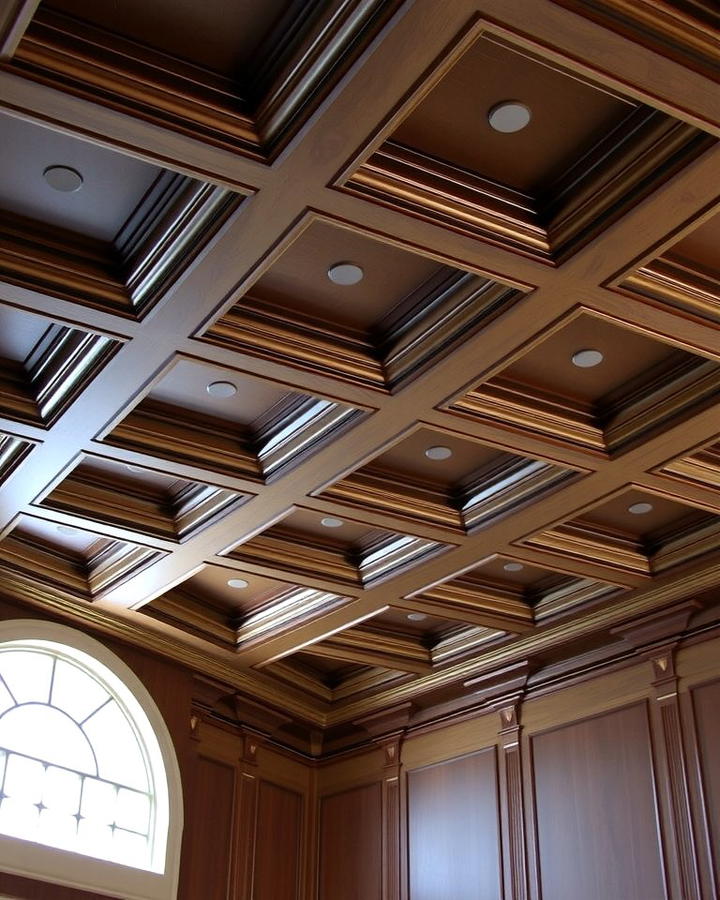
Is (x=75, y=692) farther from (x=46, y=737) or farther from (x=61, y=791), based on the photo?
(x=61, y=791)

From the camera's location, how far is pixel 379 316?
19.6 feet

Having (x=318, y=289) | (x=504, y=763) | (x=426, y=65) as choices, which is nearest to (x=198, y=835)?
(x=504, y=763)

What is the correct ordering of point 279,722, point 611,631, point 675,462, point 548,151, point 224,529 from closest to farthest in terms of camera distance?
point 548,151 → point 675,462 → point 224,529 → point 611,631 → point 279,722

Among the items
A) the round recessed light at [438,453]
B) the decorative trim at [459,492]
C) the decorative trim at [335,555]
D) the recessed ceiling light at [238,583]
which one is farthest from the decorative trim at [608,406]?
the recessed ceiling light at [238,583]

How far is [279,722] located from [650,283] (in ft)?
18.8

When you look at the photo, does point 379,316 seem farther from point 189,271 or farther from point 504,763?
point 504,763

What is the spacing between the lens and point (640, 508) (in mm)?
7555

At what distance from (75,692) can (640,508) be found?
4103 mm

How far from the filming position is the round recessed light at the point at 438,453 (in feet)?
23.1

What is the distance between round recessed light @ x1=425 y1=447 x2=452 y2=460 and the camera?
7055mm

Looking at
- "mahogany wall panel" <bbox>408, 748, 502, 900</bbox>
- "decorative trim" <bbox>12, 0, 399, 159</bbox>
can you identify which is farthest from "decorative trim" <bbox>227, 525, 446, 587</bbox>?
"decorative trim" <bbox>12, 0, 399, 159</bbox>

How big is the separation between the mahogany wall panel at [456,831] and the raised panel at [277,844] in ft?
3.49

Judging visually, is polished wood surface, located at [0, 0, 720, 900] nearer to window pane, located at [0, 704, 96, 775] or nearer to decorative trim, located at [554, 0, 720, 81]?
decorative trim, located at [554, 0, 720, 81]

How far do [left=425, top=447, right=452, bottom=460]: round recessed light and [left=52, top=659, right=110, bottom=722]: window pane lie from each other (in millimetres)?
3150
